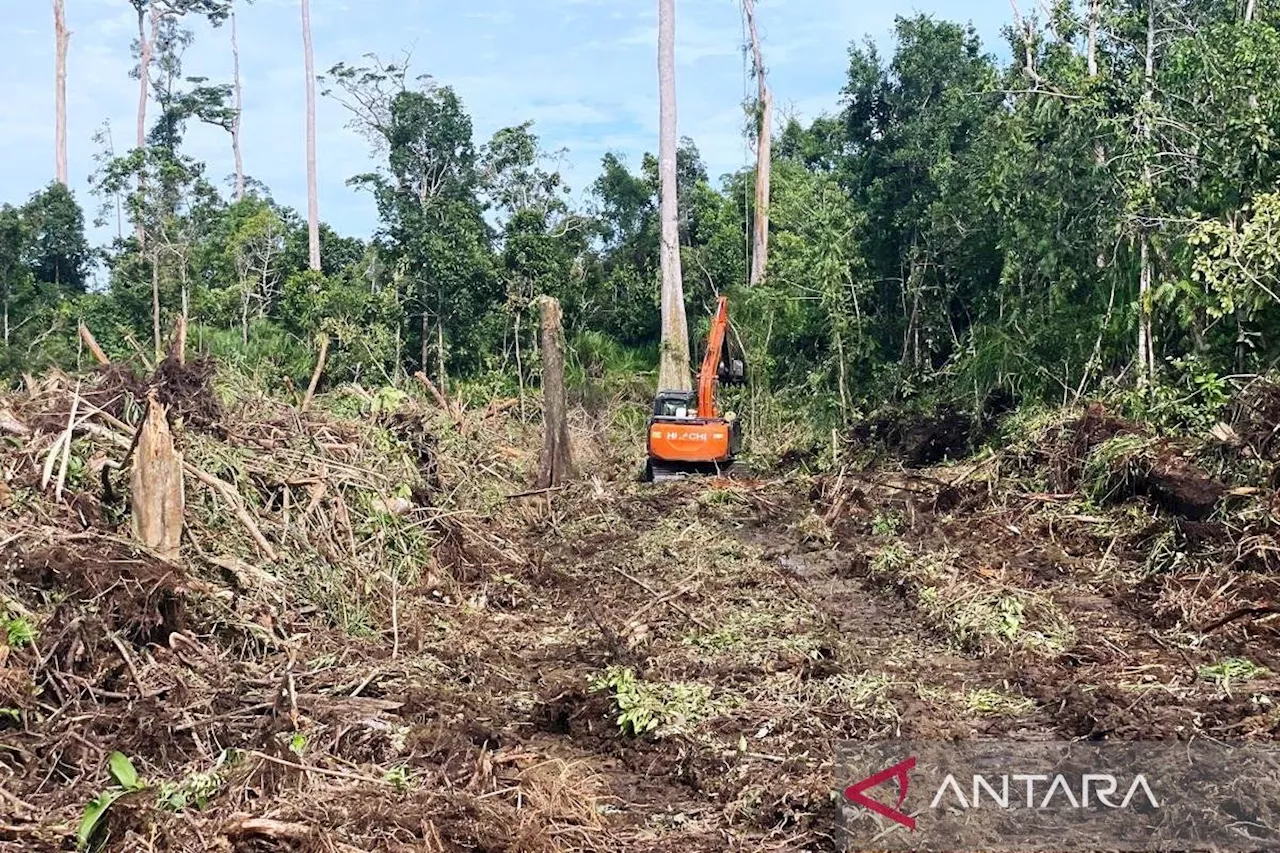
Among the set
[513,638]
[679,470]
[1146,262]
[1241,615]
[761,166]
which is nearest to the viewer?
[1241,615]

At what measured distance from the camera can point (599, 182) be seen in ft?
84.2

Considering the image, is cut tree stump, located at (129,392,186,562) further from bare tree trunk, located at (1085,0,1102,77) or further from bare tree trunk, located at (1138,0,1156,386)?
bare tree trunk, located at (1085,0,1102,77)

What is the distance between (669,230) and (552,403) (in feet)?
27.2

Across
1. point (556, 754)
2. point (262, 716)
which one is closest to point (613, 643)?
point (556, 754)

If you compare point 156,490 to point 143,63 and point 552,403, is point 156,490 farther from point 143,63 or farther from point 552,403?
point 143,63

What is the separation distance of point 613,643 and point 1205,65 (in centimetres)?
880

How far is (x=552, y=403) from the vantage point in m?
13.9

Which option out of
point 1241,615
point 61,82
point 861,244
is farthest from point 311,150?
point 1241,615

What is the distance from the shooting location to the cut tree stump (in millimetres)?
6297

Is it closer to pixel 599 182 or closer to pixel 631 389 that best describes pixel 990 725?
pixel 631 389

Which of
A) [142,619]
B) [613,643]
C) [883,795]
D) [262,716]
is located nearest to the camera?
[883,795]

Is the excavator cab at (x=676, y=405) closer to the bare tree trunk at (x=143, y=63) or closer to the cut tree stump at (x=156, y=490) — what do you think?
the cut tree stump at (x=156, y=490)

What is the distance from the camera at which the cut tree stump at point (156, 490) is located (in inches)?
248
